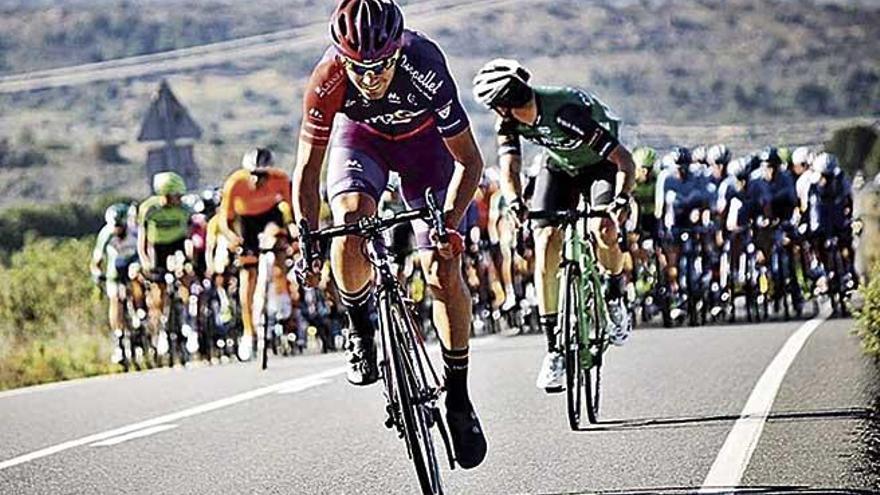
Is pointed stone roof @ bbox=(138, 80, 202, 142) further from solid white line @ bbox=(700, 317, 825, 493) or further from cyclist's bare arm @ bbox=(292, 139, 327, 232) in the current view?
cyclist's bare arm @ bbox=(292, 139, 327, 232)

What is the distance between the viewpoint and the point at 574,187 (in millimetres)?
9461

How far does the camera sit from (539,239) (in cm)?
925

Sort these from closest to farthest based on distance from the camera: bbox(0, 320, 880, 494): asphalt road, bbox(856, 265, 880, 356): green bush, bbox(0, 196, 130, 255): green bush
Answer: bbox(0, 320, 880, 494): asphalt road → bbox(856, 265, 880, 356): green bush → bbox(0, 196, 130, 255): green bush

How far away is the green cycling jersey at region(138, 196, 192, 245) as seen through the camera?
16781 mm

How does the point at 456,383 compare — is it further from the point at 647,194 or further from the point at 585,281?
the point at 647,194

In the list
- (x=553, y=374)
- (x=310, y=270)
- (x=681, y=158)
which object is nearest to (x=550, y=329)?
(x=553, y=374)

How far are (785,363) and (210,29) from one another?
3142 cm

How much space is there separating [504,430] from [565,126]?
1374 mm

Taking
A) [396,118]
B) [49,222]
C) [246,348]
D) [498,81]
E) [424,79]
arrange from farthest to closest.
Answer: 1. [49,222]
2. [246,348]
3. [498,81]
4. [396,118]
5. [424,79]

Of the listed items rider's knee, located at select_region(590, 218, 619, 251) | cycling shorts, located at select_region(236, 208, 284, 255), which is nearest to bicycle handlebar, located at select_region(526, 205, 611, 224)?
rider's knee, located at select_region(590, 218, 619, 251)

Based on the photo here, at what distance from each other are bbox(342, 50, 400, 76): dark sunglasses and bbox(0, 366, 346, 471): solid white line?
118 inches

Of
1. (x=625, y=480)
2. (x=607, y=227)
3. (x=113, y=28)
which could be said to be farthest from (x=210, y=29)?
(x=625, y=480)

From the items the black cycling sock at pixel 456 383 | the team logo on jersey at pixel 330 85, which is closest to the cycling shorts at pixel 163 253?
the black cycling sock at pixel 456 383

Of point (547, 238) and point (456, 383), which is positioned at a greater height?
point (547, 238)
